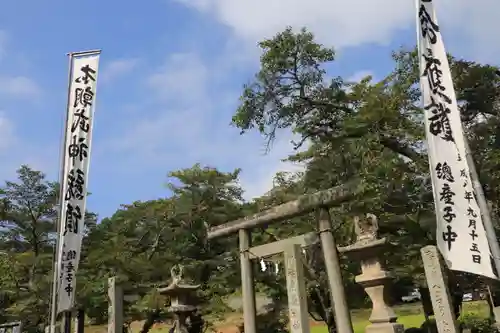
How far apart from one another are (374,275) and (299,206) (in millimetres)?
1999

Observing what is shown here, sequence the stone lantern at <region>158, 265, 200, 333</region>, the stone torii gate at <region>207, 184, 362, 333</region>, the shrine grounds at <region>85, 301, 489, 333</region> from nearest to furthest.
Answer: the stone torii gate at <region>207, 184, 362, 333</region> < the stone lantern at <region>158, 265, 200, 333</region> < the shrine grounds at <region>85, 301, 489, 333</region>

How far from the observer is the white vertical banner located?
9.16 m

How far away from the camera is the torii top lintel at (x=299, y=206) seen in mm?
9266

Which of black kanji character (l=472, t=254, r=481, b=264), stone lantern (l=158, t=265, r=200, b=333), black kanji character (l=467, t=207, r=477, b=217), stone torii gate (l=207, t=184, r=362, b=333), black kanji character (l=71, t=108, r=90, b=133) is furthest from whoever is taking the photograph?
stone lantern (l=158, t=265, r=200, b=333)

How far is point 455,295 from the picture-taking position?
16.5 meters

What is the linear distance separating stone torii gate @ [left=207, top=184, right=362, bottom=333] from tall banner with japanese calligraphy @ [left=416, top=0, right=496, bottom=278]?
232 cm

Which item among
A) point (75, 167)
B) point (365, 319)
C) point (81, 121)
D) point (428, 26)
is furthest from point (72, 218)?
point (365, 319)

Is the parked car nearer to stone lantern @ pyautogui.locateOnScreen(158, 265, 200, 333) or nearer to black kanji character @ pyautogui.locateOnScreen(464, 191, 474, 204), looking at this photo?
stone lantern @ pyautogui.locateOnScreen(158, 265, 200, 333)

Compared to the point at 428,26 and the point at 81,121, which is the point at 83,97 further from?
the point at 428,26

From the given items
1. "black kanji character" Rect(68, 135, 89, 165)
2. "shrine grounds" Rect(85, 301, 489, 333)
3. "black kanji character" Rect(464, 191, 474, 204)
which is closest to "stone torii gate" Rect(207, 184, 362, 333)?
"black kanji character" Rect(464, 191, 474, 204)

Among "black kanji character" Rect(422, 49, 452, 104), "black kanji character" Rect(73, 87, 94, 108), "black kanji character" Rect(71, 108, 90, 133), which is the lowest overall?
"black kanji character" Rect(422, 49, 452, 104)

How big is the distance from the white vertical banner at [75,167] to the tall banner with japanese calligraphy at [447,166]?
6818 mm

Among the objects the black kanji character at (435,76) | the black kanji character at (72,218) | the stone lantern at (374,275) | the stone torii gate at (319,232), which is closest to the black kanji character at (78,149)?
the black kanji character at (72,218)

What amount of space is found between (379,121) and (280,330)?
10223mm
